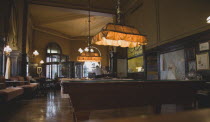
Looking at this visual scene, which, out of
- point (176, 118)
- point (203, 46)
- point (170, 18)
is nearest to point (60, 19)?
point (170, 18)

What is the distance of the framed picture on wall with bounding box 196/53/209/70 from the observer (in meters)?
4.09

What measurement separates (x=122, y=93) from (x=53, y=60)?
39.0 ft

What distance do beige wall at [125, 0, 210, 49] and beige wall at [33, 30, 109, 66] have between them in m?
8.27

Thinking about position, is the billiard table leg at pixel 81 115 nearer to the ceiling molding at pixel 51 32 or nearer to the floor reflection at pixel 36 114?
the floor reflection at pixel 36 114

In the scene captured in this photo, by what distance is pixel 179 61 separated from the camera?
16.9ft

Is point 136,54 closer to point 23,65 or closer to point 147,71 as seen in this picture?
point 147,71

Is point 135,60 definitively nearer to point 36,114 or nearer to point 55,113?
point 55,113

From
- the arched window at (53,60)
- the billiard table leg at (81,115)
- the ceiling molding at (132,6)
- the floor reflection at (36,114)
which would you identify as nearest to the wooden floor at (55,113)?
the floor reflection at (36,114)

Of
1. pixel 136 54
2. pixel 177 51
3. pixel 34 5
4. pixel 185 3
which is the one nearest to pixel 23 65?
pixel 34 5

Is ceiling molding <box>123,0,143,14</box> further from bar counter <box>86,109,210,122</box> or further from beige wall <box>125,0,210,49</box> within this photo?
bar counter <box>86,109,210,122</box>

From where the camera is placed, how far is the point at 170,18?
564 cm

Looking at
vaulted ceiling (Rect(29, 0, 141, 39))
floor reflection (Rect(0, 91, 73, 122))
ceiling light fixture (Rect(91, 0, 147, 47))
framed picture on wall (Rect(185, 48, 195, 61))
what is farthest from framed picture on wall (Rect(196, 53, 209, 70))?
vaulted ceiling (Rect(29, 0, 141, 39))

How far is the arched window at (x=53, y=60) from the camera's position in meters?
12.5

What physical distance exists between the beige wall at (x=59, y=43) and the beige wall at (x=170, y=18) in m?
8.27
